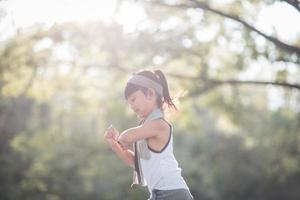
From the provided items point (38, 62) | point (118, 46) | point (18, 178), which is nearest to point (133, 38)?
point (118, 46)

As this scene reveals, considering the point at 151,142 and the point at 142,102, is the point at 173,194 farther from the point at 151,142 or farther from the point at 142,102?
the point at 142,102

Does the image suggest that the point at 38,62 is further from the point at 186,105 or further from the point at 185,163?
the point at 185,163

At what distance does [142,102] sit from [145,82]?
0.13 meters

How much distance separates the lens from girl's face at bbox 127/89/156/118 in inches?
174

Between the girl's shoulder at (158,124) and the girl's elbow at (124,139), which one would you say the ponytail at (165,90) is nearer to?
the girl's shoulder at (158,124)

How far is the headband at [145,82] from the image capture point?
4.45m

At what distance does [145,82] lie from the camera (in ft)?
14.6

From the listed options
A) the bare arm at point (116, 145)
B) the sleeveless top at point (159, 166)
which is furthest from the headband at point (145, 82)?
the bare arm at point (116, 145)

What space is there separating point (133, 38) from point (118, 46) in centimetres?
60

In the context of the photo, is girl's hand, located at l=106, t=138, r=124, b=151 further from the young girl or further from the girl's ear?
the girl's ear

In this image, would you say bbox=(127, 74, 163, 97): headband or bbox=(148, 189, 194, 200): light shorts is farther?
bbox=(127, 74, 163, 97): headband

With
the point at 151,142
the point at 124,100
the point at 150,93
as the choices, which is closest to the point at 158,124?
the point at 151,142

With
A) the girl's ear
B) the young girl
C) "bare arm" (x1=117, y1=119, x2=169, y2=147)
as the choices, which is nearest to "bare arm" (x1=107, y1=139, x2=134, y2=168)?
the young girl

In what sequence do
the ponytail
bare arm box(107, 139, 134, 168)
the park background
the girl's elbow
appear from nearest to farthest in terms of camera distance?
the girl's elbow < bare arm box(107, 139, 134, 168) < the ponytail < the park background
